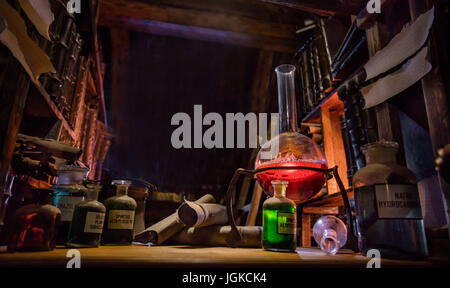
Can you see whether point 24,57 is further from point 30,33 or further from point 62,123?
point 62,123

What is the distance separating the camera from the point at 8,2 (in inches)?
35.4

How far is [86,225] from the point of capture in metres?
0.86

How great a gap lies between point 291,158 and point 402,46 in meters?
0.62

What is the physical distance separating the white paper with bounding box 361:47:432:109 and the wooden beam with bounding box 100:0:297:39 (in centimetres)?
186

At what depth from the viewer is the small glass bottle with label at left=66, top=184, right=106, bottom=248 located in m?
0.85

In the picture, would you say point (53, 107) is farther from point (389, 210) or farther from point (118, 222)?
point (389, 210)

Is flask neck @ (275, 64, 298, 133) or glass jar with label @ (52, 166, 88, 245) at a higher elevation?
flask neck @ (275, 64, 298, 133)

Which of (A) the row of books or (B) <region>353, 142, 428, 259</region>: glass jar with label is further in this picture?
(A) the row of books

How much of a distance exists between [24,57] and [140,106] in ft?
9.53

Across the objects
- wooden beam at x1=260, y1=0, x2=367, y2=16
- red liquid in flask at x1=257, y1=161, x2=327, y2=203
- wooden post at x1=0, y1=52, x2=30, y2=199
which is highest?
wooden beam at x1=260, y1=0, x2=367, y2=16

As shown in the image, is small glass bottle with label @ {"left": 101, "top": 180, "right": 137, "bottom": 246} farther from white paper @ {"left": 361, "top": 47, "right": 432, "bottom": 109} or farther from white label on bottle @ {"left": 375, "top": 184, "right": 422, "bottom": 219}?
white paper @ {"left": 361, "top": 47, "right": 432, "bottom": 109}

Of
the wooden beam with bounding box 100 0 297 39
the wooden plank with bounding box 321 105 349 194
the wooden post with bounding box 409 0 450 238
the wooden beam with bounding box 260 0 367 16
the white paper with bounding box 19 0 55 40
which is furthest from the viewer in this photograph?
the wooden beam with bounding box 100 0 297 39

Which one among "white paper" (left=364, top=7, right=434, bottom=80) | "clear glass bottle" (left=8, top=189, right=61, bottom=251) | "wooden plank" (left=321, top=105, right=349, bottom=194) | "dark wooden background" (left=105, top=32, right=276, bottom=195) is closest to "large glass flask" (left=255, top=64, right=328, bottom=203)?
"white paper" (left=364, top=7, right=434, bottom=80)

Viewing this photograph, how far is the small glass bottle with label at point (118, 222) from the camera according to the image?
100 centimetres
